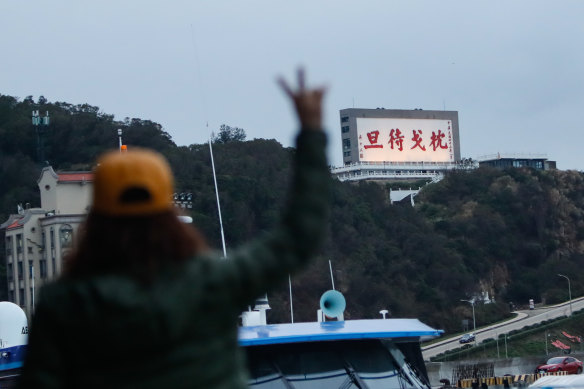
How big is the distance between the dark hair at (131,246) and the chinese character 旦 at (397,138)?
107m

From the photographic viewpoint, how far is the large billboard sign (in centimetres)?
11025

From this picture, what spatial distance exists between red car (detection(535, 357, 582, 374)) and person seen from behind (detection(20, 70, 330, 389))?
45.6m

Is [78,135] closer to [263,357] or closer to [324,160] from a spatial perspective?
[263,357]

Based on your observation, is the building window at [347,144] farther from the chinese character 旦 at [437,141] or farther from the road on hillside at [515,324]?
the road on hillside at [515,324]

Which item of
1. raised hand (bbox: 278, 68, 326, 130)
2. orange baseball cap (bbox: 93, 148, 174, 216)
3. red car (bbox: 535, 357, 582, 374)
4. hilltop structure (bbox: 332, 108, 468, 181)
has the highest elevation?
hilltop structure (bbox: 332, 108, 468, 181)

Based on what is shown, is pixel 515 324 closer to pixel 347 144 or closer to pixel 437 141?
pixel 347 144

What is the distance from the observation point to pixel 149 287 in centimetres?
315

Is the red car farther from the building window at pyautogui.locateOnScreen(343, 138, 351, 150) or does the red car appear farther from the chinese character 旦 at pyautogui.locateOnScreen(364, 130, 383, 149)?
the building window at pyautogui.locateOnScreen(343, 138, 351, 150)

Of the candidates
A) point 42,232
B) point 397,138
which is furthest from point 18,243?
point 397,138

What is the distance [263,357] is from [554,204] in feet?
304

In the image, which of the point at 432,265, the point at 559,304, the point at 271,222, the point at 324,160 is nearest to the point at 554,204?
the point at 559,304

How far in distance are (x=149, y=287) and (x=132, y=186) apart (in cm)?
26

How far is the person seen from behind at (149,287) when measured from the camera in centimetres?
312

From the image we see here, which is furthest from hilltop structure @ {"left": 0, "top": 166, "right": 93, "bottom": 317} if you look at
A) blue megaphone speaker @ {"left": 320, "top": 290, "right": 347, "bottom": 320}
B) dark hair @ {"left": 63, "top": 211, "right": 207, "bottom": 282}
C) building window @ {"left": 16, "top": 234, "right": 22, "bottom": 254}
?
dark hair @ {"left": 63, "top": 211, "right": 207, "bottom": 282}
